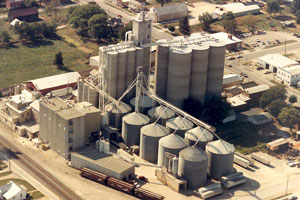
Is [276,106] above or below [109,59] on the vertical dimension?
below

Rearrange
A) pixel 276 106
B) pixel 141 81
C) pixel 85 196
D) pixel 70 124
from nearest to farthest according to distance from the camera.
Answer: pixel 85 196 < pixel 70 124 < pixel 141 81 < pixel 276 106

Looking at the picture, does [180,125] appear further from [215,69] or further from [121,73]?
[215,69]

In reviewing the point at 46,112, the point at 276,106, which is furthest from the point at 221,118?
the point at 46,112

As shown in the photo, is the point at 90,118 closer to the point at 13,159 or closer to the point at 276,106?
the point at 13,159

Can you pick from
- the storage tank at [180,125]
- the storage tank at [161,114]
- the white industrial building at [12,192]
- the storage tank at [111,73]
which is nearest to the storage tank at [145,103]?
the storage tank at [161,114]

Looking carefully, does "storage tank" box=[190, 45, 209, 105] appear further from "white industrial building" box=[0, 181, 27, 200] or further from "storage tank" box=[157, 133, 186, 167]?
"white industrial building" box=[0, 181, 27, 200]

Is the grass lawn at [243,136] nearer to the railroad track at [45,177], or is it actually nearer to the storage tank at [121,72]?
the storage tank at [121,72]
